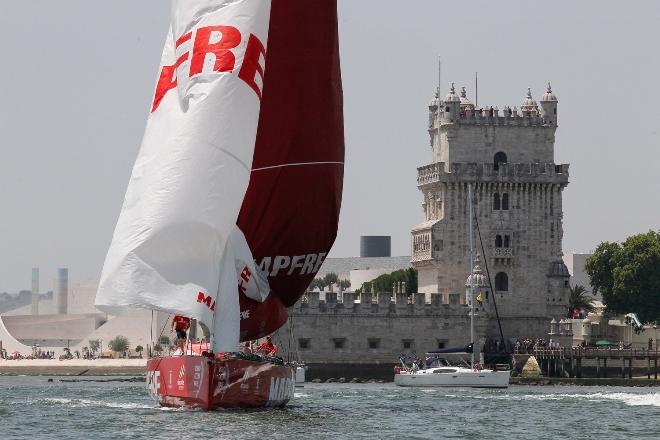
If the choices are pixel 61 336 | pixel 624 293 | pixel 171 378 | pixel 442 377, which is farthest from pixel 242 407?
pixel 61 336

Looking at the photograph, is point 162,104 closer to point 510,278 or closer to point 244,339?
point 244,339

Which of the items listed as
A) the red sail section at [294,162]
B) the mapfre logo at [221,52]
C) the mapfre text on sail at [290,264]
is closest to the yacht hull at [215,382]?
the red sail section at [294,162]

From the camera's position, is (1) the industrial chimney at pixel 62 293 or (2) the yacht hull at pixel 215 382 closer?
(2) the yacht hull at pixel 215 382

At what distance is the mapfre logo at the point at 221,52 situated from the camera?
50.4 metres

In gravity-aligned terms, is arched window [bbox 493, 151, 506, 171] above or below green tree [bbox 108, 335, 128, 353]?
above

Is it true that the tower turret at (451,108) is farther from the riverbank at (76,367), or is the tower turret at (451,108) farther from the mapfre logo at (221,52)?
the mapfre logo at (221,52)

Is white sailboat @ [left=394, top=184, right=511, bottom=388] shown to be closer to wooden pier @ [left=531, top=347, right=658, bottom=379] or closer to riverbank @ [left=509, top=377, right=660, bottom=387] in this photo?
riverbank @ [left=509, top=377, right=660, bottom=387]

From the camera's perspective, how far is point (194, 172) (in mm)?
49719

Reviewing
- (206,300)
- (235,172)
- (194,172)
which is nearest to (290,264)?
(235,172)

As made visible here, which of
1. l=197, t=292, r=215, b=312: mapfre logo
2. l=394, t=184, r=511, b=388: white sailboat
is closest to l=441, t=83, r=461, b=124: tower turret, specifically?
l=394, t=184, r=511, b=388: white sailboat

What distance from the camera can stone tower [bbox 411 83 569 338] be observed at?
337 ft

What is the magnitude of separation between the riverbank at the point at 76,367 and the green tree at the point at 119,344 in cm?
1628

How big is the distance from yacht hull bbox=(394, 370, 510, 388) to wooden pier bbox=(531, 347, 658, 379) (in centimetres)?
1064

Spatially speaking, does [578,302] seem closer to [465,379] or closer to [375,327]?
[375,327]
